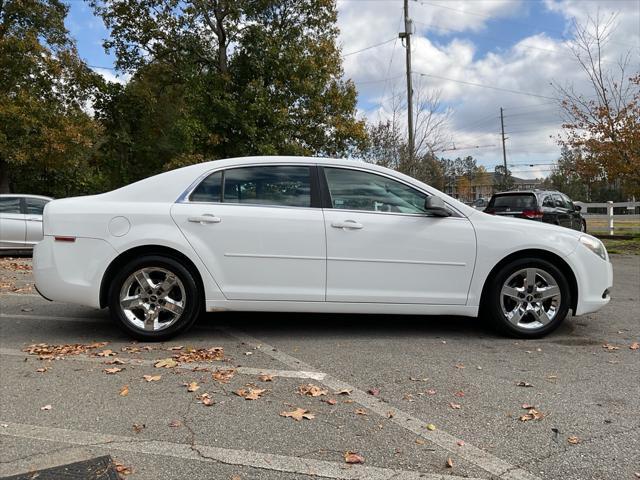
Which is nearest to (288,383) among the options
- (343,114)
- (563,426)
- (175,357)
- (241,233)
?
(175,357)

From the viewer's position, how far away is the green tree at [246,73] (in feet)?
60.1

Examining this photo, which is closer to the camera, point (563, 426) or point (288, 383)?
point (563, 426)

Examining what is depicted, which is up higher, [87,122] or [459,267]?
[87,122]

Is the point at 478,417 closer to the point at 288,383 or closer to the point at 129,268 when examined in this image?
the point at 288,383

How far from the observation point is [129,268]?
188 inches

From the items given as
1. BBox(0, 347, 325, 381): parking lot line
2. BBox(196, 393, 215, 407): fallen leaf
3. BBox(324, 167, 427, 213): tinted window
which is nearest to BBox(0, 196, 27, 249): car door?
BBox(0, 347, 325, 381): parking lot line

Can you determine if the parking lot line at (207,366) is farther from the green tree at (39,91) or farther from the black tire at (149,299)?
the green tree at (39,91)

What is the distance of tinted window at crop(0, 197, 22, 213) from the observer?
1114 cm

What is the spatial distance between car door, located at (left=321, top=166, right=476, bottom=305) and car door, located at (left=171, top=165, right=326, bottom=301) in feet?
0.54

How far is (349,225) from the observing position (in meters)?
4.86

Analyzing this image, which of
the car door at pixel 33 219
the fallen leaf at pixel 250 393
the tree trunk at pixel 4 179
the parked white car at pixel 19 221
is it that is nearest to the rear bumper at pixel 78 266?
the fallen leaf at pixel 250 393

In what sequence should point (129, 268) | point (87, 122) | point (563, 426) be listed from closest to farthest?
point (563, 426), point (129, 268), point (87, 122)

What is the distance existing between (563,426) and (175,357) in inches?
116

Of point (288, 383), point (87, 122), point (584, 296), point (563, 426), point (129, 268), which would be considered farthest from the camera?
point (87, 122)
